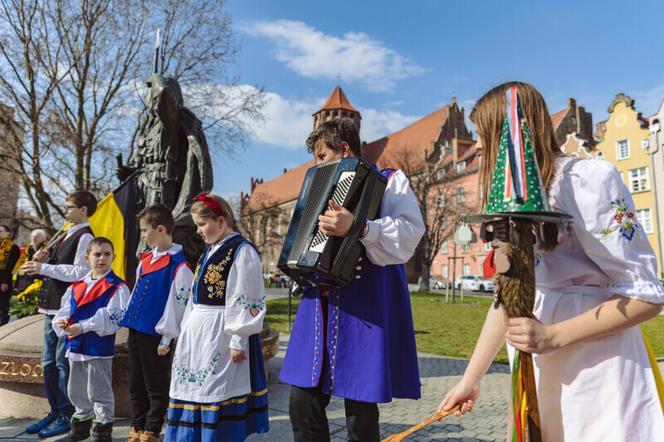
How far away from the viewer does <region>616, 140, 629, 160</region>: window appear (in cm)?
3560

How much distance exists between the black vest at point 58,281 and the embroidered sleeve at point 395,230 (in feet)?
11.0

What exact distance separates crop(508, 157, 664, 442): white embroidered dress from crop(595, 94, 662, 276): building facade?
3469 centimetres

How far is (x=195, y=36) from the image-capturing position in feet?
58.9

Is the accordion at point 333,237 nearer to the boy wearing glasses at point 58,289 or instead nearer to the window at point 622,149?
the boy wearing glasses at point 58,289

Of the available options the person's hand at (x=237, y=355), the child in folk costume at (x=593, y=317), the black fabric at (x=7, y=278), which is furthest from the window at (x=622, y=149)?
the child in folk costume at (x=593, y=317)

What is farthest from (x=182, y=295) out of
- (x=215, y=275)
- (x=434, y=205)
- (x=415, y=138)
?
(x=415, y=138)

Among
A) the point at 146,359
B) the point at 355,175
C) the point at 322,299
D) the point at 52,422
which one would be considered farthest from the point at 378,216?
the point at 52,422

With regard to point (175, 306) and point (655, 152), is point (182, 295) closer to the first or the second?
point (175, 306)

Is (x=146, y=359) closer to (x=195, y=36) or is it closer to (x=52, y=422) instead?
(x=52, y=422)

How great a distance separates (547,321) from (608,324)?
0.67 ft

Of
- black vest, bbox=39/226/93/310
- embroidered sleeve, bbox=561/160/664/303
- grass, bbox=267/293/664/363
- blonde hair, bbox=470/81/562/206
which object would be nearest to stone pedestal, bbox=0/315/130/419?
black vest, bbox=39/226/93/310

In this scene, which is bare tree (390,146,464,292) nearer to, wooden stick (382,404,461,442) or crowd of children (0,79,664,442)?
crowd of children (0,79,664,442)

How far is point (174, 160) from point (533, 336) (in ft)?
17.1

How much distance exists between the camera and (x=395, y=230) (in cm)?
233
